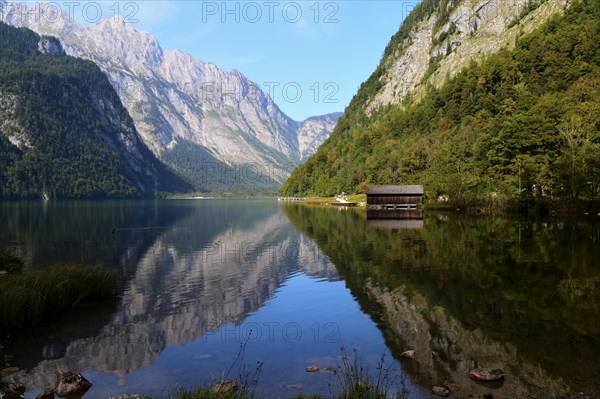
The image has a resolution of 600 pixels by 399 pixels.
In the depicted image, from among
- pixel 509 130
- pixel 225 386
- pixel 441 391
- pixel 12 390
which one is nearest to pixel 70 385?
pixel 12 390

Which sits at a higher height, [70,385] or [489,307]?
[489,307]

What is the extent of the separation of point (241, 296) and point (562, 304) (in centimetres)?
1565

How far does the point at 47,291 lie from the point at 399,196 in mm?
100562

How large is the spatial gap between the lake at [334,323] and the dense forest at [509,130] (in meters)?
42.6

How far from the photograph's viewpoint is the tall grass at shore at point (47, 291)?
16.9 m

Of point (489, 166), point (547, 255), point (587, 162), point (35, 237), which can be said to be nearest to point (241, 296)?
point (547, 255)

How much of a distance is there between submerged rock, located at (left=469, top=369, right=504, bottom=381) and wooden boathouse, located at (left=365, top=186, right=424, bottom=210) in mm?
99818

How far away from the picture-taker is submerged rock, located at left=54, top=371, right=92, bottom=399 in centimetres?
1182

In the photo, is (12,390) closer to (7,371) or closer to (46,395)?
(46,395)

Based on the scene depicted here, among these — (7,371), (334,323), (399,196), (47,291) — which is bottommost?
(334,323)

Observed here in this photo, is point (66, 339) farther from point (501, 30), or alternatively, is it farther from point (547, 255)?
point (501, 30)

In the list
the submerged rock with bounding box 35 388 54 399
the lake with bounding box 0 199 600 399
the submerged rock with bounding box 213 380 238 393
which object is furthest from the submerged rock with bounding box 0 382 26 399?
the submerged rock with bounding box 213 380 238 393

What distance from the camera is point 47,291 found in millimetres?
18938

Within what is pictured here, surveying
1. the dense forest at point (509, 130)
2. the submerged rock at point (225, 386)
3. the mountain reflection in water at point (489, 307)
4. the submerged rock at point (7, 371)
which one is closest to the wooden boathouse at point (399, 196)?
the dense forest at point (509, 130)
